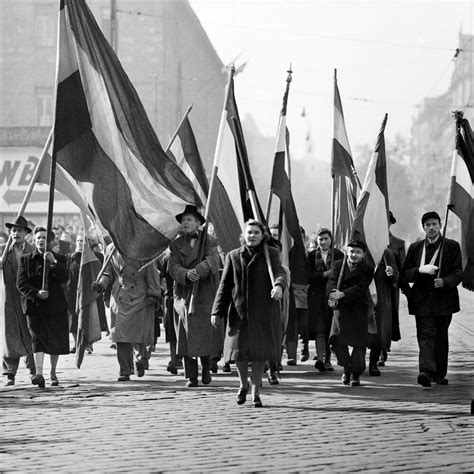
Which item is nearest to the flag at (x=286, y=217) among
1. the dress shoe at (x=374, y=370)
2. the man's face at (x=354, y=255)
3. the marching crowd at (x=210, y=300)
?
the marching crowd at (x=210, y=300)

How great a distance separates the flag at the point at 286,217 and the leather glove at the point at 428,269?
269cm

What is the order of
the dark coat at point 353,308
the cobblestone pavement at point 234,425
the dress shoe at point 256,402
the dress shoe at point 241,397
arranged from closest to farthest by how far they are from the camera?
1. the cobblestone pavement at point 234,425
2. the dress shoe at point 256,402
3. the dress shoe at point 241,397
4. the dark coat at point 353,308

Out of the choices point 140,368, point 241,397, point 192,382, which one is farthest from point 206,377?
point 241,397

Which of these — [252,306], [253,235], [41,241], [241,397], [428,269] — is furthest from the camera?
[41,241]

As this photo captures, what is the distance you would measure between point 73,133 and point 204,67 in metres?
55.6

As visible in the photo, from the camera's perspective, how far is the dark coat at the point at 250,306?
1050 cm

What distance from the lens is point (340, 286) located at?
12.5m

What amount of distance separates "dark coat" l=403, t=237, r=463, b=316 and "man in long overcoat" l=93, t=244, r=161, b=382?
9.81 feet

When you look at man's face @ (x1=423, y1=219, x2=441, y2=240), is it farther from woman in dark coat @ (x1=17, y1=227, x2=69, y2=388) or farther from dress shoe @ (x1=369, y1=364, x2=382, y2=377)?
woman in dark coat @ (x1=17, y1=227, x2=69, y2=388)

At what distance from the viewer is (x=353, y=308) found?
12430 millimetres

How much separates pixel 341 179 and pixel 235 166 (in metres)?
2.57

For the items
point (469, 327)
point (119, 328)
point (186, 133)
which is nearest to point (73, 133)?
point (119, 328)

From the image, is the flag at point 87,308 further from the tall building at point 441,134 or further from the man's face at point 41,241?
the tall building at point 441,134

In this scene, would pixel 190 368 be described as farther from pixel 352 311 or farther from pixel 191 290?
pixel 352 311
